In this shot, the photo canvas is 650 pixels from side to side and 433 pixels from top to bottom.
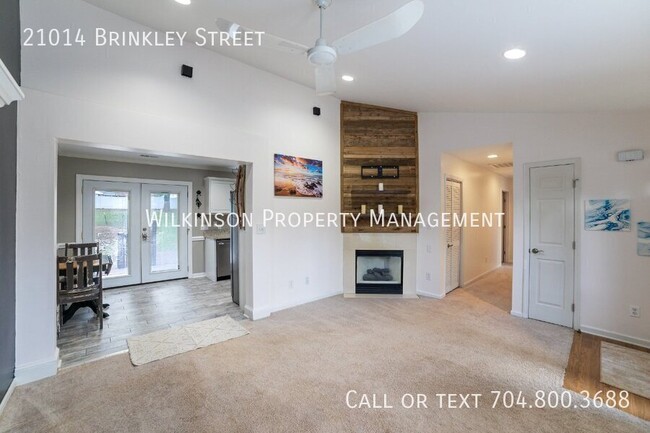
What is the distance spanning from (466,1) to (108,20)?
10.8 ft

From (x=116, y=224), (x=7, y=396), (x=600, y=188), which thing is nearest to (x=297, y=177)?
(x=7, y=396)

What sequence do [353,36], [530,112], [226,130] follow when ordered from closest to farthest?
[353,36] < [226,130] < [530,112]

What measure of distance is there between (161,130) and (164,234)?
3.78 m

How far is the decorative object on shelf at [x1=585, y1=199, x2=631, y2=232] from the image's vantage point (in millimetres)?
3266

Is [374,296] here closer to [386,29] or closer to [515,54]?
[515,54]

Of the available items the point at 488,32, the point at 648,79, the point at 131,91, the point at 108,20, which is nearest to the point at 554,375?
the point at 648,79

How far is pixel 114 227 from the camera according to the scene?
5.63 meters

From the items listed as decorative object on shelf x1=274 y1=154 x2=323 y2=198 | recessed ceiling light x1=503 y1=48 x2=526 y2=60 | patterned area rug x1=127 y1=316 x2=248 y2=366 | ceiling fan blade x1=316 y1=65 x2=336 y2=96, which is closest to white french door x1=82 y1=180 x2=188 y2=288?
patterned area rug x1=127 y1=316 x2=248 y2=366

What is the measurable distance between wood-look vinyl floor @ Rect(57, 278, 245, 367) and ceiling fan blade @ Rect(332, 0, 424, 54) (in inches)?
139

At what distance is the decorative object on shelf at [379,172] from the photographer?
493 centimetres

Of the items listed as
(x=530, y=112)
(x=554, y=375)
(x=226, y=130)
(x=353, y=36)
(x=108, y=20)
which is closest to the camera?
(x=353, y=36)

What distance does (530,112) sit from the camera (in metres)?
3.89

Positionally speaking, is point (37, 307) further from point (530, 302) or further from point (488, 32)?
point (530, 302)

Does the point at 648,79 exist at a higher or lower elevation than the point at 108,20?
lower
